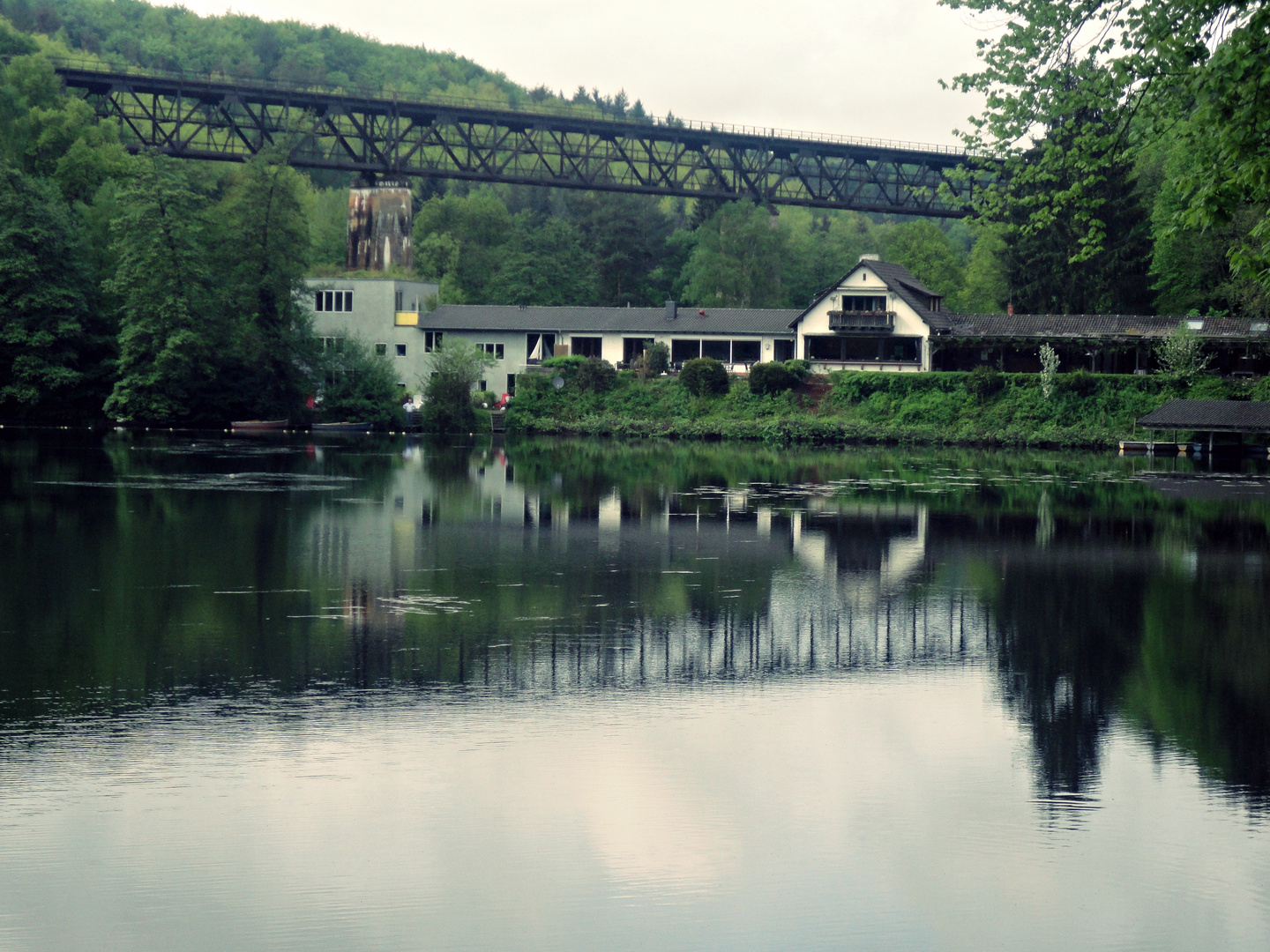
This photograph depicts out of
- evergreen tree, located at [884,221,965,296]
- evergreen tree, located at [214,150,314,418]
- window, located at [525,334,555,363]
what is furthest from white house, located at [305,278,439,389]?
evergreen tree, located at [884,221,965,296]

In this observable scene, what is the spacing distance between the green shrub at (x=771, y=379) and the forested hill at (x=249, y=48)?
271 feet

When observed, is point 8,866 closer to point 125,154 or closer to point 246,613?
point 246,613

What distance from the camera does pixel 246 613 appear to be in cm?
1962

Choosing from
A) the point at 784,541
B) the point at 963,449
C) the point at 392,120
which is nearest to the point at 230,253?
the point at 392,120

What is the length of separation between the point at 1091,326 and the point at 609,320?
29268mm

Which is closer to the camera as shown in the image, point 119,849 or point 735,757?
point 119,849

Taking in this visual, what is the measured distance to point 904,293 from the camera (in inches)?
3130

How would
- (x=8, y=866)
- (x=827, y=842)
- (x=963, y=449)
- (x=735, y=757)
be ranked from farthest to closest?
(x=963, y=449) → (x=735, y=757) → (x=827, y=842) → (x=8, y=866)

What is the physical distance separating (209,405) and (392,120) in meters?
23.3

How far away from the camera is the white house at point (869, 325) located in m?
78.9

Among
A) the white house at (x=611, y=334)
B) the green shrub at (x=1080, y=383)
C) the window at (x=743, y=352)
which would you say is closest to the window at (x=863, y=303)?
the white house at (x=611, y=334)

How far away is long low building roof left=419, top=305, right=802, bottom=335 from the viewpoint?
84.5 metres

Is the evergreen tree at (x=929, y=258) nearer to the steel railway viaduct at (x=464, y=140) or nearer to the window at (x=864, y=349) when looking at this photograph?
the steel railway viaduct at (x=464, y=140)

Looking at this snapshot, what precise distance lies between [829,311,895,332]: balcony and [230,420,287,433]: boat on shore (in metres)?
32.8
